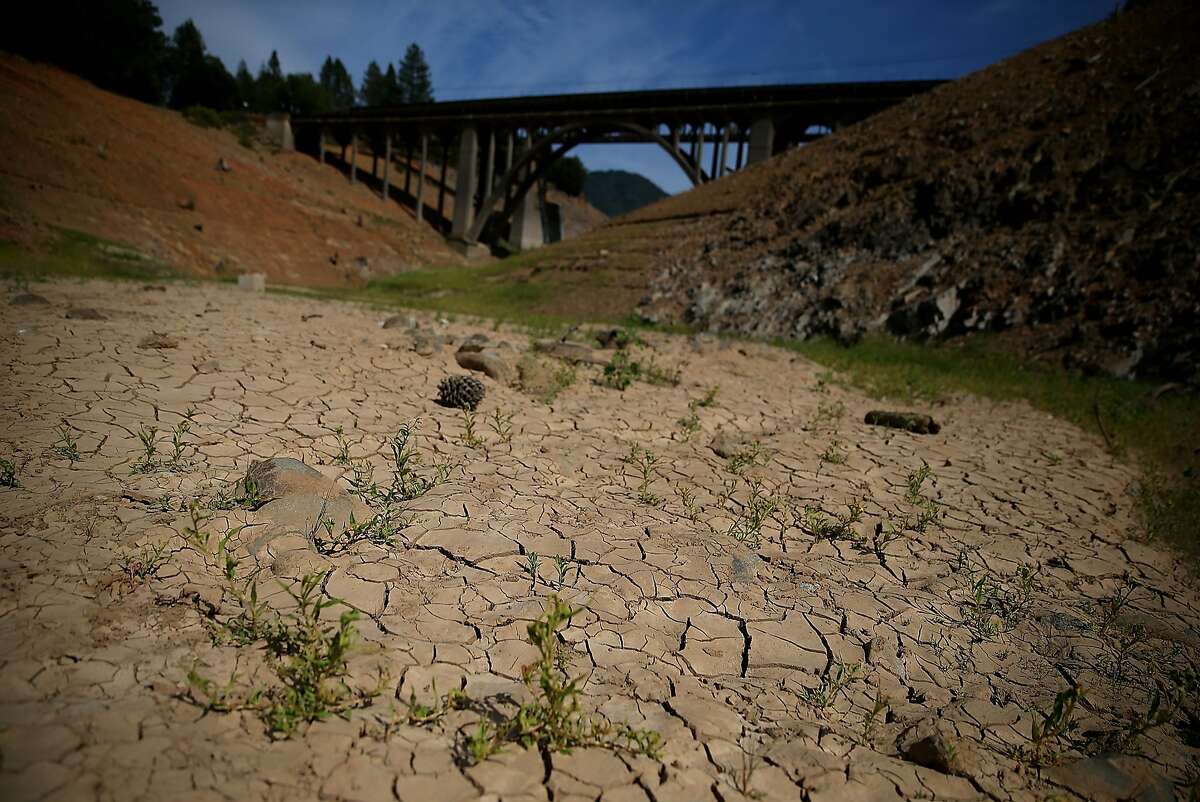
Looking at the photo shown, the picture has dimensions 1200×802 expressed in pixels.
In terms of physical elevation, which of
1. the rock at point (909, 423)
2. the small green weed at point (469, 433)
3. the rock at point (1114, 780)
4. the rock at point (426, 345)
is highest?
the rock at point (426, 345)

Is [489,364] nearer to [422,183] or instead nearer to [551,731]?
[551,731]

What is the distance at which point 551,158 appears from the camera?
98.3 feet

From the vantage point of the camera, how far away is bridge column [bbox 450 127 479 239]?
31781mm

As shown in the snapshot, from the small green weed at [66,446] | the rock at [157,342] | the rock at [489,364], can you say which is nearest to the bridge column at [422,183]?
the rock at [489,364]

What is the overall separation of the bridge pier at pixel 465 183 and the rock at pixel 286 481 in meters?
32.6

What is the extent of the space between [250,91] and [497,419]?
63026 mm

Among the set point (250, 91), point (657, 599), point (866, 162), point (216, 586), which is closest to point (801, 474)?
point (657, 599)

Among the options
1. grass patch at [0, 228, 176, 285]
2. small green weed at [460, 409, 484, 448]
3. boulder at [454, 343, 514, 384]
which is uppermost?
grass patch at [0, 228, 176, 285]

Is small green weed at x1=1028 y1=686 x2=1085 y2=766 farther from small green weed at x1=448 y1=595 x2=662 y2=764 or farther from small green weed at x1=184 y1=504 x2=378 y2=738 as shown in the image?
small green weed at x1=184 y1=504 x2=378 y2=738

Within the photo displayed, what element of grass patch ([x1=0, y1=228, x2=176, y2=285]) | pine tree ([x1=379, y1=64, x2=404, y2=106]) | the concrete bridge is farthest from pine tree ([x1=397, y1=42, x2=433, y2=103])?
grass patch ([x1=0, y1=228, x2=176, y2=285])

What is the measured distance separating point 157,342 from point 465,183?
31107mm

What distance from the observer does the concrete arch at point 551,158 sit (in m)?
24.8

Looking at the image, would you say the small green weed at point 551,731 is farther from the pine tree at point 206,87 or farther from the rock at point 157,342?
the pine tree at point 206,87

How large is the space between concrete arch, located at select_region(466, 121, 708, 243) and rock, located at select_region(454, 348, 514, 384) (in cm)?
2184
